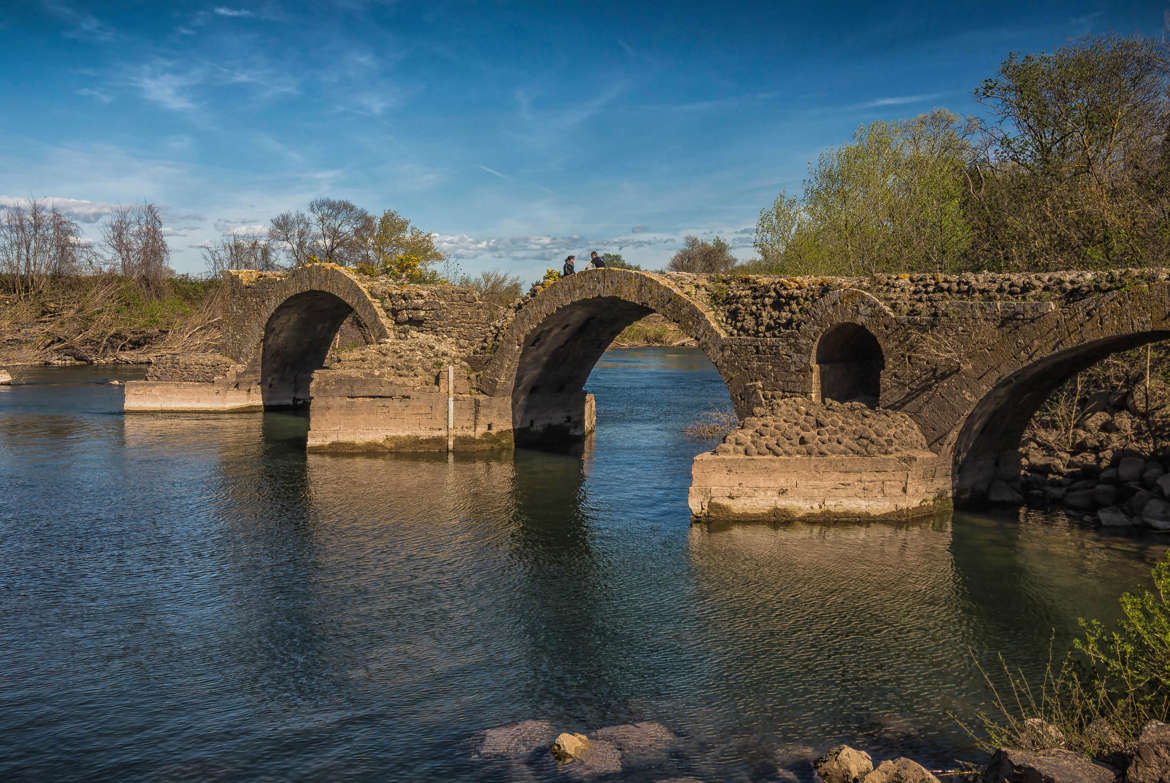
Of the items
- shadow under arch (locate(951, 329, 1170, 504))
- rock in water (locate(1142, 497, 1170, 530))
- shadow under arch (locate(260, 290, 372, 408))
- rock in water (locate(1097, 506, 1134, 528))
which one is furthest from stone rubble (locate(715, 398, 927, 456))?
shadow under arch (locate(260, 290, 372, 408))

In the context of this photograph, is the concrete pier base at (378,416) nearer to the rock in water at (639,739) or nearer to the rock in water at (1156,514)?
the rock in water at (1156,514)

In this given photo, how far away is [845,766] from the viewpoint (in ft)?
24.3

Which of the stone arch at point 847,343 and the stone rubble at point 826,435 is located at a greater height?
the stone arch at point 847,343

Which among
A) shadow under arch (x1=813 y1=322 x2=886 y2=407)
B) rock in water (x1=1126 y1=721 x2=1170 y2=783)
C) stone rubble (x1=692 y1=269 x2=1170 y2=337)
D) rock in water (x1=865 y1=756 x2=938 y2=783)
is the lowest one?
rock in water (x1=865 y1=756 x2=938 y2=783)

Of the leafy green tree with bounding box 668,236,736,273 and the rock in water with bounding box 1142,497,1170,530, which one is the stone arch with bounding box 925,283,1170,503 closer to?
the rock in water with bounding box 1142,497,1170,530

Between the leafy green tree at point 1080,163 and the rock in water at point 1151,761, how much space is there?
16011 mm

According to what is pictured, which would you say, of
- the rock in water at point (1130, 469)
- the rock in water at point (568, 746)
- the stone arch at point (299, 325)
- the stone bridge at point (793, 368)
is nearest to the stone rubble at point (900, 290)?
the stone bridge at point (793, 368)

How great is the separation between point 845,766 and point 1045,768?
1.92 metres

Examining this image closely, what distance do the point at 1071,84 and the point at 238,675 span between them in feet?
82.4

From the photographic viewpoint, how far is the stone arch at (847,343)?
16.8 metres

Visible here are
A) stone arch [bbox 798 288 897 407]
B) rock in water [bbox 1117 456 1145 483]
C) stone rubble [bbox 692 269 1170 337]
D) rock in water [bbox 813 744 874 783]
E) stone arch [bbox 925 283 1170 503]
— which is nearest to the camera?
rock in water [bbox 813 744 874 783]

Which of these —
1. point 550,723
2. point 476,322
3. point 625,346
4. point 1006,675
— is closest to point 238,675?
point 550,723

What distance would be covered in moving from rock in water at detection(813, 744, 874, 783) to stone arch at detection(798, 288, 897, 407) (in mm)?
10153

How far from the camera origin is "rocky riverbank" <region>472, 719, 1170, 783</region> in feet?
19.1
